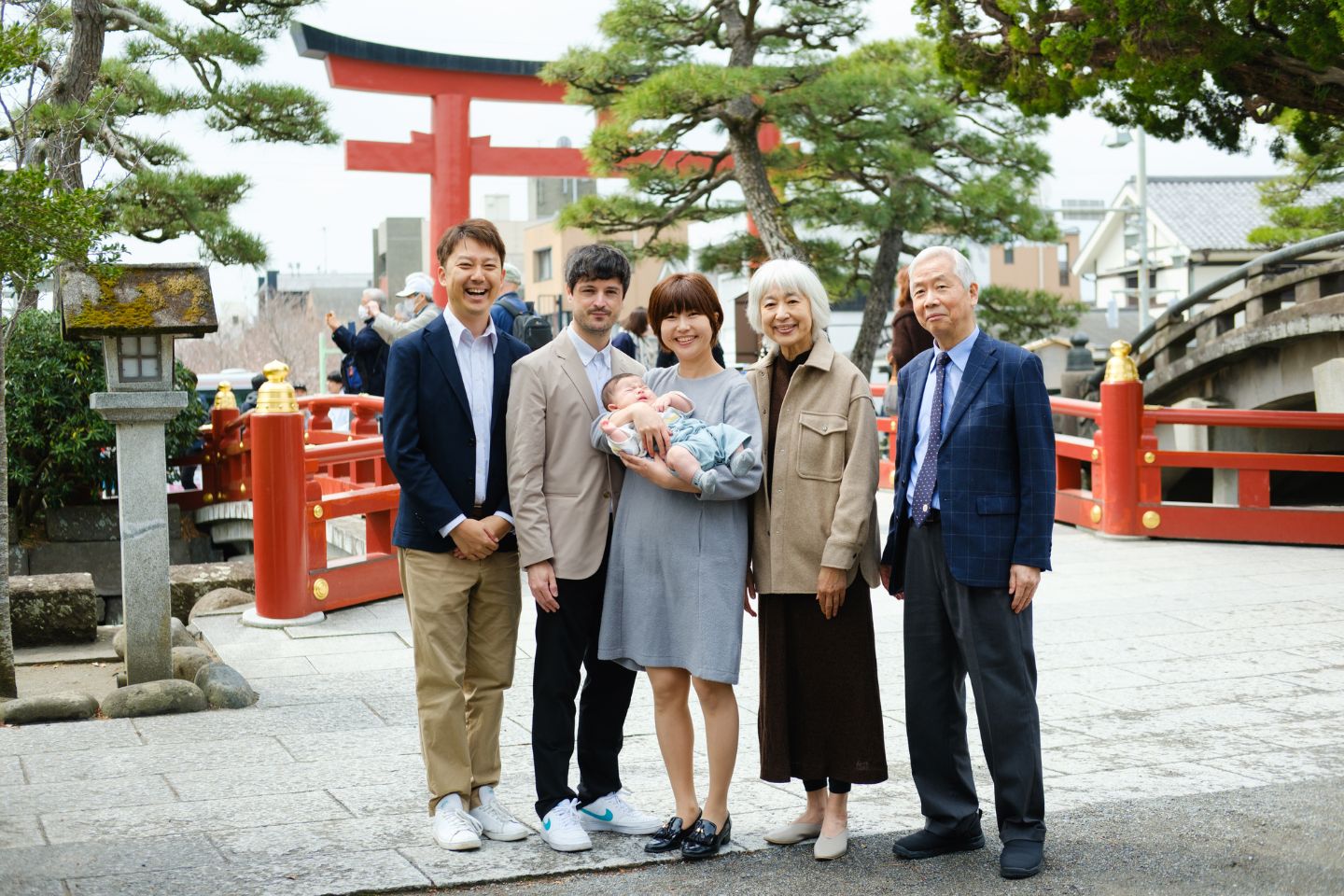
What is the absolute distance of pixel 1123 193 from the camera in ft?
127

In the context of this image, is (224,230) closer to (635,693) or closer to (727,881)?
(635,693)

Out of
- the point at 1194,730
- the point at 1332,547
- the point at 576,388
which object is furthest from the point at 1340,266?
the point at 576,388

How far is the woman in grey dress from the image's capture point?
3695mm

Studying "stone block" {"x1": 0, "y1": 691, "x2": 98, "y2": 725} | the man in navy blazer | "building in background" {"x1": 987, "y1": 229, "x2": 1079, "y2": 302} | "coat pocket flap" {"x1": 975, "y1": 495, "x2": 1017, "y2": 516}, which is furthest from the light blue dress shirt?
"building in background" {"x1": 987, "y1": 229, "x2": 1079, "y2": 302}

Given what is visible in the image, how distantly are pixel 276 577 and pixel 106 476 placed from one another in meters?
5.28

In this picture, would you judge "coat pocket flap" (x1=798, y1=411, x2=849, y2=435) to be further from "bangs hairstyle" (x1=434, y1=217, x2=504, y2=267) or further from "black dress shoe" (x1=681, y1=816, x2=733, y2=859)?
"black dress shoe" (x1=681, y1=816, x2=733, y2=859)

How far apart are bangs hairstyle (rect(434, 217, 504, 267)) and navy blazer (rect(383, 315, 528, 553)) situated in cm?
21

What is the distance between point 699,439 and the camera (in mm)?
A: 3609

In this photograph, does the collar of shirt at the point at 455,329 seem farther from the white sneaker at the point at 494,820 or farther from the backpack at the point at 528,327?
the backpack at the point at 528,327

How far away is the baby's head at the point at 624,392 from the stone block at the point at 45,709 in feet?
11.0

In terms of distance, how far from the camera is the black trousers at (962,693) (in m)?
3.65

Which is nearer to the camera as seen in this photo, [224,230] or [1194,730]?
[1194,730]

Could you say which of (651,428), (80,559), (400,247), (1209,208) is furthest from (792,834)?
(400,247)

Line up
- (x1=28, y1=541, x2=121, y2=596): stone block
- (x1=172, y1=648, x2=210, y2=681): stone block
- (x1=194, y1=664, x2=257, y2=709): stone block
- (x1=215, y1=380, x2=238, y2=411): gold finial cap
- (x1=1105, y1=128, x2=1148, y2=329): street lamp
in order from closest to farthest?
(x1=194, y1=664, x2=257, y2=709): stone block < (x1=172, y1=648, x2=210, y2=681): stone block < (x1=28, y1=541, x2=121, y2=596): stone block < (x1=215, y1=380, x2=238, y2=411): gold finial cap < (x1=1105, y1=128, x2=1148, y2=329): street lamp
